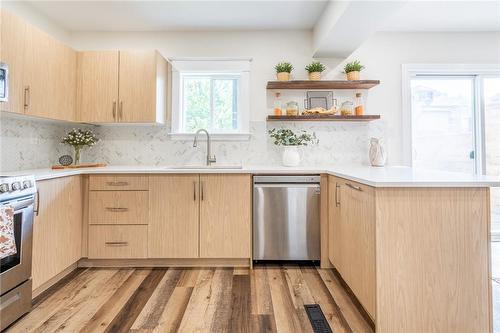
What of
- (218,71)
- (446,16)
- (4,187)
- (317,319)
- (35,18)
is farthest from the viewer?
(218,71)

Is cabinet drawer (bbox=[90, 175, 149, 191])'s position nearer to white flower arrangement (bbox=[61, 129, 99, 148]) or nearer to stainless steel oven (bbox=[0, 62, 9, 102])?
white flower arrangement (bbox=[61, 129, 99, 148])

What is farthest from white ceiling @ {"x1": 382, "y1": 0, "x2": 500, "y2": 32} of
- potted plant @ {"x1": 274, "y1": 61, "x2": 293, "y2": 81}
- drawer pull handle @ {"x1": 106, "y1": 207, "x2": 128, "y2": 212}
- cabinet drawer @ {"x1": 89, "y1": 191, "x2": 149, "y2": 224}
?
drawer pull handle @ {"x1": 106, "y1": 207, "x2": 128, "y2": 212}

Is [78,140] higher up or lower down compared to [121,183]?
higher up

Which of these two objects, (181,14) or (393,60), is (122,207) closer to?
(181,14)

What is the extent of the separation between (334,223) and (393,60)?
214 centimetres

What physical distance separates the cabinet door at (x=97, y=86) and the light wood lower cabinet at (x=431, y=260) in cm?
263

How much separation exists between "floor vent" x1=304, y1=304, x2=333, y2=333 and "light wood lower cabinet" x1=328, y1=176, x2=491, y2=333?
1.05 ft

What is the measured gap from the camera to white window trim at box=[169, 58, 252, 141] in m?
3.14

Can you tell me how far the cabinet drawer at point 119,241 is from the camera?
2.50 m

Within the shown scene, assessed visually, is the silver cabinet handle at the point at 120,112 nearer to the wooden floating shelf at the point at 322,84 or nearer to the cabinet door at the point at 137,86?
the cabinet door at the point at 137,86

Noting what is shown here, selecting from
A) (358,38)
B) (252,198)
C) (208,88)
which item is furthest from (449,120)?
(208,88)

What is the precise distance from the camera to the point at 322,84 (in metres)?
3.04

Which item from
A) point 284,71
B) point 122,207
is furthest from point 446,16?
point 122,207

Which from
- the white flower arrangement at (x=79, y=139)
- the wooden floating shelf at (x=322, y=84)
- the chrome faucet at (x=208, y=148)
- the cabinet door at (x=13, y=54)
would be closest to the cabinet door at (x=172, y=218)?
the chrome faucet at (x=208, y=148)
